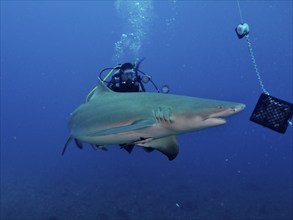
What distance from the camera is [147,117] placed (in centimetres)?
466

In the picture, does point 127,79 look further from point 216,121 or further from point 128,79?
point 216,121

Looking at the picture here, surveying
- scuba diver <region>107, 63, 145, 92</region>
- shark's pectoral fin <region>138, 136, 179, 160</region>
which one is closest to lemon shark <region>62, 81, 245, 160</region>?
shark's pectoral fin <region>138, 136, 179, 160</region>

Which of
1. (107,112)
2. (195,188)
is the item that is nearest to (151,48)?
(195,188)

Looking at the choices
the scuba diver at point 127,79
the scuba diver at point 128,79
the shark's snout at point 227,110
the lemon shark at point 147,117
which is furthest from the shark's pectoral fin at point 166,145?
the scuba diver at point 127,79

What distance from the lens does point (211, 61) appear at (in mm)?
141125

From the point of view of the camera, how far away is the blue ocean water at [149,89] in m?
13.9

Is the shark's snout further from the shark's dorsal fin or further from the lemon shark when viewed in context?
the shark's dorsal fin

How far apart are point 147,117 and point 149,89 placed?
69.3 meters

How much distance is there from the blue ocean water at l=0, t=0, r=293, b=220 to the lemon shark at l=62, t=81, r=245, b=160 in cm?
683

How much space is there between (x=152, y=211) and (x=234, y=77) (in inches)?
4129

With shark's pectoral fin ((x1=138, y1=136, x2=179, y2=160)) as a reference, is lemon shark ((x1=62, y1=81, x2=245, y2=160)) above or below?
above

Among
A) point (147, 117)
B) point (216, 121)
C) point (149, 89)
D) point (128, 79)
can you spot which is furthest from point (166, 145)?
point (149, 89)

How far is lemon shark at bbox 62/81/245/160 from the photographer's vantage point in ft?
13.5

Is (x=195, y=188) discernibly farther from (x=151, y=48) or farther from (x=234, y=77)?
(x=151, y=48)
